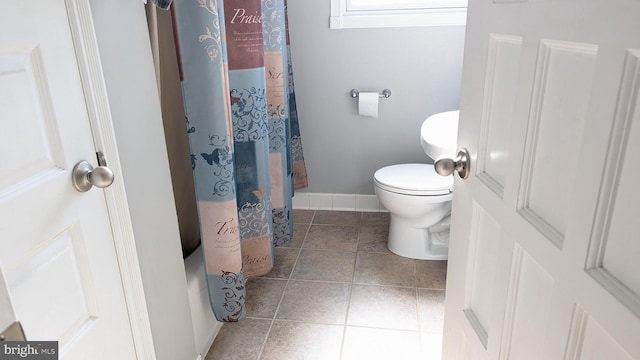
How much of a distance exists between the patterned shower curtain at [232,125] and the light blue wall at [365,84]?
21.5 inches

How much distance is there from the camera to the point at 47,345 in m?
0.75

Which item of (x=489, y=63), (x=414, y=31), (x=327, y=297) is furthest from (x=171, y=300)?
(x=414, y=31)

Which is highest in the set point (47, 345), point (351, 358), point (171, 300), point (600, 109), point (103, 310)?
point (600, 109)

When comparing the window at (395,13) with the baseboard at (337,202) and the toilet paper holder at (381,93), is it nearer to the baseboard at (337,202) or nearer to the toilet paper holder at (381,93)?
the toilet paper holder at (381,93)

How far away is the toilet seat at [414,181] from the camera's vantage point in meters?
2.16

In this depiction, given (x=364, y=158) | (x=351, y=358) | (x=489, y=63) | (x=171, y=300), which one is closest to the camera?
(x=489, y=63)

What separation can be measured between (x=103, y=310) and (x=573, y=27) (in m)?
1.07

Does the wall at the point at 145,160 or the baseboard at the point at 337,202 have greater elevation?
the wall at the point at 145,160

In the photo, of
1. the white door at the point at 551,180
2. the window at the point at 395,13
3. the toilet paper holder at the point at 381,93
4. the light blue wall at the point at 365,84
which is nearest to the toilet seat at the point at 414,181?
the light blue wall at the point at 365,84

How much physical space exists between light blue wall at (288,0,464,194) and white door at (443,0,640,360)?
169cm

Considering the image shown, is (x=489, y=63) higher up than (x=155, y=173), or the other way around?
(x=489, y=63)

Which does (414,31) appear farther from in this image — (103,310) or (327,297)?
(103,310)

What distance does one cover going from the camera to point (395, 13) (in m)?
2.54

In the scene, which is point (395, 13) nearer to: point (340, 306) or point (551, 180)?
point (340, 306)
